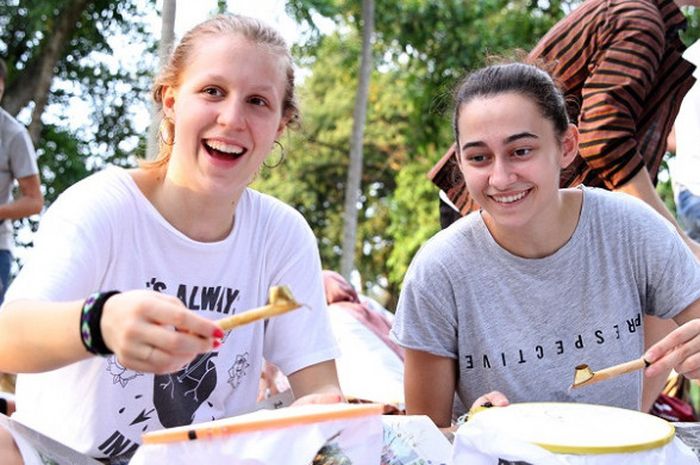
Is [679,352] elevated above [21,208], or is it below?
below

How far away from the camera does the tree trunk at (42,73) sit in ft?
23.1

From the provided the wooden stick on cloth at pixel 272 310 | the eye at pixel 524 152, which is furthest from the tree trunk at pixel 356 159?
the wooden stick on cloth at pixel 272 310

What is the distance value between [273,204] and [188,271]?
0.28 metres

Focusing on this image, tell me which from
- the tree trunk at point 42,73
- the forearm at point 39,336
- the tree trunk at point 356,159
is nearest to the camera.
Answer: the forearm at point 39,336

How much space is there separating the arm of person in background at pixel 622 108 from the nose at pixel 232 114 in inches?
43.1

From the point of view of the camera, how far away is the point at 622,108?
234cm

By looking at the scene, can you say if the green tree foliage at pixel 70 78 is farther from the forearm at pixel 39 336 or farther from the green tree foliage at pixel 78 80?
the forearm at pixel 39 336

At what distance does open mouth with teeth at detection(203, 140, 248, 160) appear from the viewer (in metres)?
1.60

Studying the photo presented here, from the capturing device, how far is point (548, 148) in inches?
74.2

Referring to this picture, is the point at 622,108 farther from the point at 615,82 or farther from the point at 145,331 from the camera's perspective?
the point at 145,331

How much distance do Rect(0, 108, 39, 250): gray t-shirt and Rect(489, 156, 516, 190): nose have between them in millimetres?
2394

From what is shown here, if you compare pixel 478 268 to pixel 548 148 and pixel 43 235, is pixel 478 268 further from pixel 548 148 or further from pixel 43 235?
pixel 43 235

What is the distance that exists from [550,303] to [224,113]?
2.54ft

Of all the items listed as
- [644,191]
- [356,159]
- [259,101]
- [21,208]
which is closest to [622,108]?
[644,191]
